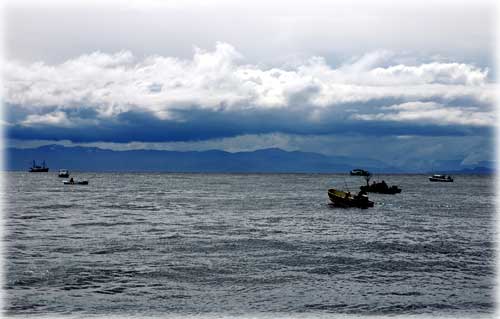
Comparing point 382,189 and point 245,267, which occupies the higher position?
point 382,189

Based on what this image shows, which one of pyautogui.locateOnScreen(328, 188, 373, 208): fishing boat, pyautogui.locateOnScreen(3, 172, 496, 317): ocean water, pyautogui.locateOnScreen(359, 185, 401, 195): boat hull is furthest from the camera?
pyautogui.locateOnScreen(359, 185, 401, 195): boat hull

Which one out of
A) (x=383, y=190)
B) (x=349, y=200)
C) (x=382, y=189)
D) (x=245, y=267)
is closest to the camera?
(x=245, y=267)

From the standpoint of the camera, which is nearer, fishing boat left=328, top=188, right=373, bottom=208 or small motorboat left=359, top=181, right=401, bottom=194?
fishing boat left=328, top=188, right=373, bottom=208

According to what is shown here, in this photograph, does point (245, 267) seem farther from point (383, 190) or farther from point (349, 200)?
point (383, 190)

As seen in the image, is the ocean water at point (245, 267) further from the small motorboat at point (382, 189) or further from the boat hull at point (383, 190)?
the small motorboat at point (382, 189)

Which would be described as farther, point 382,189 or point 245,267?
point 382,189

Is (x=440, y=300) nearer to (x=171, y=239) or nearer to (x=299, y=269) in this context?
(x=299, y=269)

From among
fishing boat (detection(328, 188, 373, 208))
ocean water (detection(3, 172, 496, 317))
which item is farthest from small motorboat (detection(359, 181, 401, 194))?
ocean water (detection(3, 172, 496, 317))

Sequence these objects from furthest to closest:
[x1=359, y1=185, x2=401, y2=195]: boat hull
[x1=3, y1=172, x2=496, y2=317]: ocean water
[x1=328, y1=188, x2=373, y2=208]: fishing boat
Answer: [x1=359, y1=185, x2=401, y2=195]: boat hull → [x1=328, y1=188, x2=373, y2=208]: fishing boat → [x1=3, y1=172, x2=496, y2=317]: ocean water

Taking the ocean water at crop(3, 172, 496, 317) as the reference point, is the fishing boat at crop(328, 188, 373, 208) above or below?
above

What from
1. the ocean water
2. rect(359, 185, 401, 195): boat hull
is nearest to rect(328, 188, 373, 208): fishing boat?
the ocean water

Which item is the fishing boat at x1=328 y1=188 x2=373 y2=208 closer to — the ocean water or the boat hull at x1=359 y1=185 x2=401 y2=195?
the ocean water

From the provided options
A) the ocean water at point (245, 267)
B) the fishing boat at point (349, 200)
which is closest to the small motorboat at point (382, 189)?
the fishing boat at point (349, 200)

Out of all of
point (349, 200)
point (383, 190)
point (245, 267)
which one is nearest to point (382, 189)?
point (383, 190)
